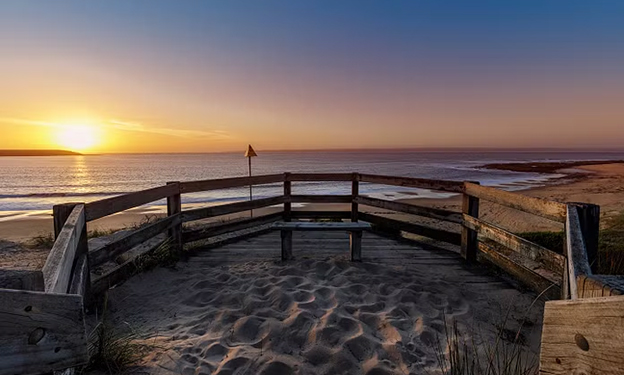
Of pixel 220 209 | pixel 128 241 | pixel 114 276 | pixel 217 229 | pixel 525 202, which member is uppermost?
pixel 525 202

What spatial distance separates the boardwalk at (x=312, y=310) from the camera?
285 cm

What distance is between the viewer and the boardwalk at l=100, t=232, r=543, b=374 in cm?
285

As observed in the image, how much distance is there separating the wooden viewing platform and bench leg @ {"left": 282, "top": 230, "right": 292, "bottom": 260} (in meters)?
0.35

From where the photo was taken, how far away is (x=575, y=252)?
2.42 metres

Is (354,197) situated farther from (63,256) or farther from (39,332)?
(39,332)

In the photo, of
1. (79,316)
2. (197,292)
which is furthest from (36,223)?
(79,316)

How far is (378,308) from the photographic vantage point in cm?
373

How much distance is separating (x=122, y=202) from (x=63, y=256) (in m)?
2.10

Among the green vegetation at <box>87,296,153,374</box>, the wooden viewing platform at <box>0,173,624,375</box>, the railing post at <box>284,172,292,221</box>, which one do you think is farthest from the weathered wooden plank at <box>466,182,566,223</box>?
the green vegetation at <box>87,296,153,374</box>

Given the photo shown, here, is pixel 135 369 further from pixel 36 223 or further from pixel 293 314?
pixel 36 223

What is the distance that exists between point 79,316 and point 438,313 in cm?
332

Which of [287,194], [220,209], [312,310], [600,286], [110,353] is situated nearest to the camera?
[600,286]

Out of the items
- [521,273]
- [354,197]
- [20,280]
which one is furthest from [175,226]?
[521,273]

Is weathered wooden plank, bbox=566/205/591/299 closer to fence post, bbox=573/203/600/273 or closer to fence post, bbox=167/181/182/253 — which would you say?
fence post, bbox=573/203/600/273
